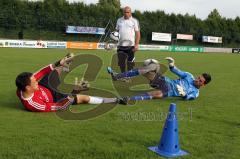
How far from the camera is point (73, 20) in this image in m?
52.9

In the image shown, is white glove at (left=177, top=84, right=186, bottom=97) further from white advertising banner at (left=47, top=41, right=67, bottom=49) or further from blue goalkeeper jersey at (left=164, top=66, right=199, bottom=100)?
white advertising banner at (left=47, top=41, right=67, bottom=49)

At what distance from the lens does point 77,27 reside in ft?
172

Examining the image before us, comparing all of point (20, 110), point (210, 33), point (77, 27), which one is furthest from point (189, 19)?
point (20, 110)

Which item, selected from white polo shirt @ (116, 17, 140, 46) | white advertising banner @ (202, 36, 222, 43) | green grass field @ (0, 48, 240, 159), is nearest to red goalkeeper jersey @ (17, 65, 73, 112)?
green grass field @ (0, 48, 240, 159)

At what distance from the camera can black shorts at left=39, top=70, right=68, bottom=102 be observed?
7.05 meters

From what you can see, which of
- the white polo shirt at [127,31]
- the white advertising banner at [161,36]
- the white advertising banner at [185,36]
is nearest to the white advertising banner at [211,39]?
the white advertising banner at [185,36]

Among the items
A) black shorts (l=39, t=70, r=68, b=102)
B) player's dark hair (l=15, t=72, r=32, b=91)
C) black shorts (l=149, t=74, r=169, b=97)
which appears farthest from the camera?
black shorts (l=149, t=74, r=169, b=97)

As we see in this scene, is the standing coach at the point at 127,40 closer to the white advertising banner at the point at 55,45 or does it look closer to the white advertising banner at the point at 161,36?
the white advertising banner at the point at 55,45

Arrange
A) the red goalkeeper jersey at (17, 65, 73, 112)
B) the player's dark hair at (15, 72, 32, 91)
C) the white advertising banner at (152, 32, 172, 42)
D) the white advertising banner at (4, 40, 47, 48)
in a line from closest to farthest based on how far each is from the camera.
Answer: the player's dark hair at (15, 72, 32, 91) < the red goalkeeper jersey at (17, 65, 73, 112) < the white advertising banner at (4, 40, 47, 48) < the white advertising banner at (152, 32, 172, 42)

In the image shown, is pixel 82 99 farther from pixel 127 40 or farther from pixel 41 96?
pixel 127 40

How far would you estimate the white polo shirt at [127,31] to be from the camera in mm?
11703

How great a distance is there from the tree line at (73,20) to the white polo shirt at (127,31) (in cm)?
3756

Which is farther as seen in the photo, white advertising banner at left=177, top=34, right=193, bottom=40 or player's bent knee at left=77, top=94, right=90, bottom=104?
white advertising banner at left=177, top=34, right=193, bottom=40

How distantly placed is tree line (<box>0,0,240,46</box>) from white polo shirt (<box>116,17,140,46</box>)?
3756cm
